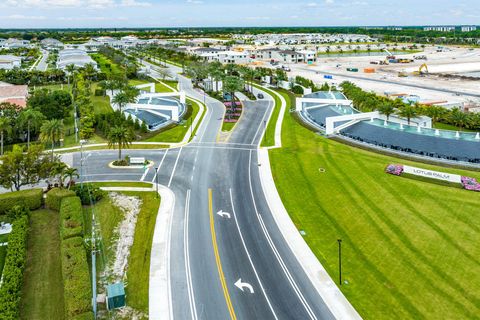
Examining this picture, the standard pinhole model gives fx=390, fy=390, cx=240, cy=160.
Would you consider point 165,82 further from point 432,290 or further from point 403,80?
point 432,290

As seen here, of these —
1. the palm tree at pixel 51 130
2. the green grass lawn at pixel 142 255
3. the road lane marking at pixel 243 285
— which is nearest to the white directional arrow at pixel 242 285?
the road lane marking at pixel 243 285

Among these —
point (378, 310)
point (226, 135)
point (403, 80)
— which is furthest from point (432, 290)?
point (403, 80)

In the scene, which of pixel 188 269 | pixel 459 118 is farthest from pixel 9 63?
pixel 459 118

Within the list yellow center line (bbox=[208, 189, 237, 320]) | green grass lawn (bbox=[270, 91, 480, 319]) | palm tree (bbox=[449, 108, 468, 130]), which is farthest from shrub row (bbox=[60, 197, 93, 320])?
palm tree (bbox=[449, 108, 468, 130])

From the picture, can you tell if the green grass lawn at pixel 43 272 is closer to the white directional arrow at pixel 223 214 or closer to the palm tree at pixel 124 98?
the white directional arrow at pixel 223 214

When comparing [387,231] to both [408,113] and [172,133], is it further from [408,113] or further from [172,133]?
[172,133]
